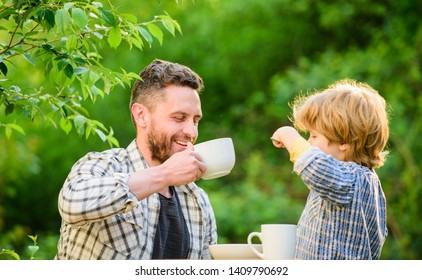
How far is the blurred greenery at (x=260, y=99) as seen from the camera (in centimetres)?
686

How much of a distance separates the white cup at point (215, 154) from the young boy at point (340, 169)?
0.13 meters

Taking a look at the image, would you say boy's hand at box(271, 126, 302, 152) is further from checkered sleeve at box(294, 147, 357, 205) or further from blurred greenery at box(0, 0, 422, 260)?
blurred greenery at box(0, 0, 422, 260)

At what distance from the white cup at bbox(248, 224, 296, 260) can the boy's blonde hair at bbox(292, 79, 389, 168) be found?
0.29m

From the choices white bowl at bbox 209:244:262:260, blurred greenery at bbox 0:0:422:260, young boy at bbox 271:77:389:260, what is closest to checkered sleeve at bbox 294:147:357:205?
young boy at bbox 271:77:389:260

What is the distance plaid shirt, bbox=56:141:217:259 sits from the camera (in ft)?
6.38

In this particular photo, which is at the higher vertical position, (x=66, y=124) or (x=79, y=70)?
(x=79, y=70)

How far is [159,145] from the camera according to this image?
244 cm

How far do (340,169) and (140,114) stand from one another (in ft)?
2.75

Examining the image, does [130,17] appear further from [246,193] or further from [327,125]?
[246,193]

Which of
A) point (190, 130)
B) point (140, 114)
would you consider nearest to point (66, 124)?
point (140, 114)

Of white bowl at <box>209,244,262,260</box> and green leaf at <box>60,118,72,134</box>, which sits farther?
green leaf at <box>60,118,72,134</box>

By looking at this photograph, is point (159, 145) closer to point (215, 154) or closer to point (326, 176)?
point (215, 154)

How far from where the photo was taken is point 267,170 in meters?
7.45
